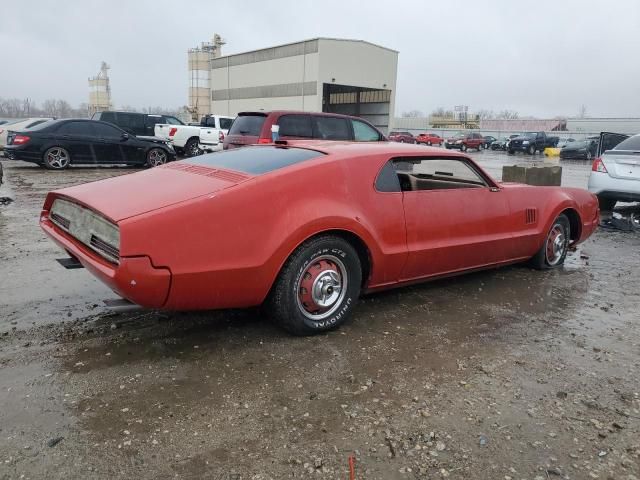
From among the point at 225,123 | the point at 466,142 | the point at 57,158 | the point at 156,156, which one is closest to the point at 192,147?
the point at 225,123

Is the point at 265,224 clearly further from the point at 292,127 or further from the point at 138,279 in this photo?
the point at 292,127

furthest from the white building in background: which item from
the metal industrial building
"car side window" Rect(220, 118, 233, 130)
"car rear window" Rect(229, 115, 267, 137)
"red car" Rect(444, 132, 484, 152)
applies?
"car rear window" Rect(229, 115, 267, 137)

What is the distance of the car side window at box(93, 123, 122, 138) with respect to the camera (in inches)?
551

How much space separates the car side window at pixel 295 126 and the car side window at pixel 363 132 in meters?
1.05

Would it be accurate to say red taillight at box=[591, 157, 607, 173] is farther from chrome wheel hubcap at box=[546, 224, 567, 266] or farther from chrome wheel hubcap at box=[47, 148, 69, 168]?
chrome wheel hubcap at box=[47, 148, 69, 168]

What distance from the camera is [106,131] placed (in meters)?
14.2

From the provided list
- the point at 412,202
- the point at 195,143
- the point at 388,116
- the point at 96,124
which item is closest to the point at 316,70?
the point at 388,116

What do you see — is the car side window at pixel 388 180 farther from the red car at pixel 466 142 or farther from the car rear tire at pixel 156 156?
the red car at pixel 466 142

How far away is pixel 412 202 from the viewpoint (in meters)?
4.00

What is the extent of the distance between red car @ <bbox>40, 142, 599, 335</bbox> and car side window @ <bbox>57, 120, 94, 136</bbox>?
10.9 m

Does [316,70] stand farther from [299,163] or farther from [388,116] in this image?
[299,163]

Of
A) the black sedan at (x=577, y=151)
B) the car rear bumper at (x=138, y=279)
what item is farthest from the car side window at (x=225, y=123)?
the black sedan at (x=577, y=151)

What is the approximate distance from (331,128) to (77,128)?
24.4 feet

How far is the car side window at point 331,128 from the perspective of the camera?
1022cm
